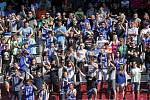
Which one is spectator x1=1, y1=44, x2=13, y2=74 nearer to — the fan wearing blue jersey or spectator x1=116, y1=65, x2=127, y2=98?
the fan wearing blue jersey

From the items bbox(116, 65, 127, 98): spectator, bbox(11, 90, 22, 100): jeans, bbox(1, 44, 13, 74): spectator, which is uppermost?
bbox(1, 44, 13, 74): spectator

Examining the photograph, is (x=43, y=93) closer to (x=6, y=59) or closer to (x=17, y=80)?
(x=17, y=80)

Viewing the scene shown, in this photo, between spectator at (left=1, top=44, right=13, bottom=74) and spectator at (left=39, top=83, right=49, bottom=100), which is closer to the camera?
spectator at (left=39, top=83, right=49, bottom=100)

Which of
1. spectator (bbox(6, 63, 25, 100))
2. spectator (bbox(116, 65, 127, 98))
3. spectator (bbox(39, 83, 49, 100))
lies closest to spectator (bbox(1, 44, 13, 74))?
spectator (bbox(6, 63, 25, 100))

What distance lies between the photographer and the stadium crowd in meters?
26.7

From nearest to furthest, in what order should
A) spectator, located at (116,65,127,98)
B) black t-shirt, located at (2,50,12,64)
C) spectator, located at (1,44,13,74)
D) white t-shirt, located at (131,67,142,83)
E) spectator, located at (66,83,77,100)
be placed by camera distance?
1. spectator, located at (66,83,77,100)
2. spectator, located at (116,65,127,98)
3. white t-shirt, located at (131,67,142,83)
4. spectator, located at (1,44,13,74)
5. black t-shirt, located at (2,50,12,64)

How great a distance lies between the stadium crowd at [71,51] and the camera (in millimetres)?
26703

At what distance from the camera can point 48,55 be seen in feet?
92.1

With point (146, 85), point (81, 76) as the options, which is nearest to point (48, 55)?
point (81, 76)

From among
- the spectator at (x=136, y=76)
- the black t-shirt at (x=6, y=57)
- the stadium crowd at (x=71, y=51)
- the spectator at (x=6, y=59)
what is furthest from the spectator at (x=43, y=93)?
the spectator at (x=136, y=76)

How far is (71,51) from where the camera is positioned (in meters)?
27.8

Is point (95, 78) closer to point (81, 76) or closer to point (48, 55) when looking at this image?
point (81, 76)

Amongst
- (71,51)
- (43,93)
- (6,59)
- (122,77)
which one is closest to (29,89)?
(43,93)

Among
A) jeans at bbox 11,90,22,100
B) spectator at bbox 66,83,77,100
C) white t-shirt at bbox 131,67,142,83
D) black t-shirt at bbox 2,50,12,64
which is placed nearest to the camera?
spectator at bbox 66,83,77,100
